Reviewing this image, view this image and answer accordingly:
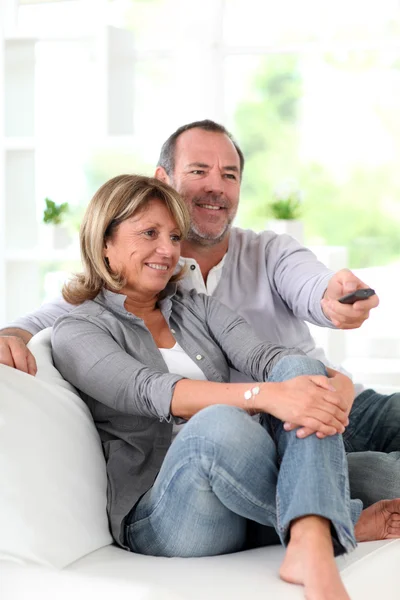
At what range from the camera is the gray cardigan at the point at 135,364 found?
1.81 metres

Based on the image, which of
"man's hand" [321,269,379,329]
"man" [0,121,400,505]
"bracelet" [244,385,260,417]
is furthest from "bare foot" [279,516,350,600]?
"man" [0,121,400,505]

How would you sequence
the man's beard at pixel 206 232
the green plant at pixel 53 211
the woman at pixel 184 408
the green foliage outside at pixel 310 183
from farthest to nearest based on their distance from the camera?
1. the green foliage outside at pixel 310 183
2. the green plant at pixel 53 211
3. the man's beard at pixel 206 232
4. the woman at pixel 184 408

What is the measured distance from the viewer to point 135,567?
1604mm

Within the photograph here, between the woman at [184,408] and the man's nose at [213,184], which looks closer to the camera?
the woman at [184,408]

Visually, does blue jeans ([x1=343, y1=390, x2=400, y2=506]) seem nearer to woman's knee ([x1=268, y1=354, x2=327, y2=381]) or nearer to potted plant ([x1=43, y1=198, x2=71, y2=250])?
woman's knee ([x1=268, y1=354, x2=327, y2=381])

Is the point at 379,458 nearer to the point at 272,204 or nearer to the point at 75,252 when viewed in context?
the point at 272,204

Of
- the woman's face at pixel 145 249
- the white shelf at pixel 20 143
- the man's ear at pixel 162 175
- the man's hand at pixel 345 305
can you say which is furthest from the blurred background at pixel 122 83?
the woman's face at pixel 145 249

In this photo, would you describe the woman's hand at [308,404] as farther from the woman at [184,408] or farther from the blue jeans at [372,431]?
the blue jeans at [372,431]

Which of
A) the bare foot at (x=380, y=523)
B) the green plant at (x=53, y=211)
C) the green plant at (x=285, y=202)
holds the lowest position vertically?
the bare foot at (x=380, y=523)

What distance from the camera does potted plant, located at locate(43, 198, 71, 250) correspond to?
4164 millimetres

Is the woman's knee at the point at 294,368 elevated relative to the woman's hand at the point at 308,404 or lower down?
elevated

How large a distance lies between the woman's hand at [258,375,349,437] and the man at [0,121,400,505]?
0.47 metres

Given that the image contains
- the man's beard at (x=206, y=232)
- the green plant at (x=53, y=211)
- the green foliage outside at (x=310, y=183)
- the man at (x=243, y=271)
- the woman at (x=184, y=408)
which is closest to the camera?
the woman at (x=184, y=408)

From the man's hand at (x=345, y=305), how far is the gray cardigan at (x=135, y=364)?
6.2 inches
